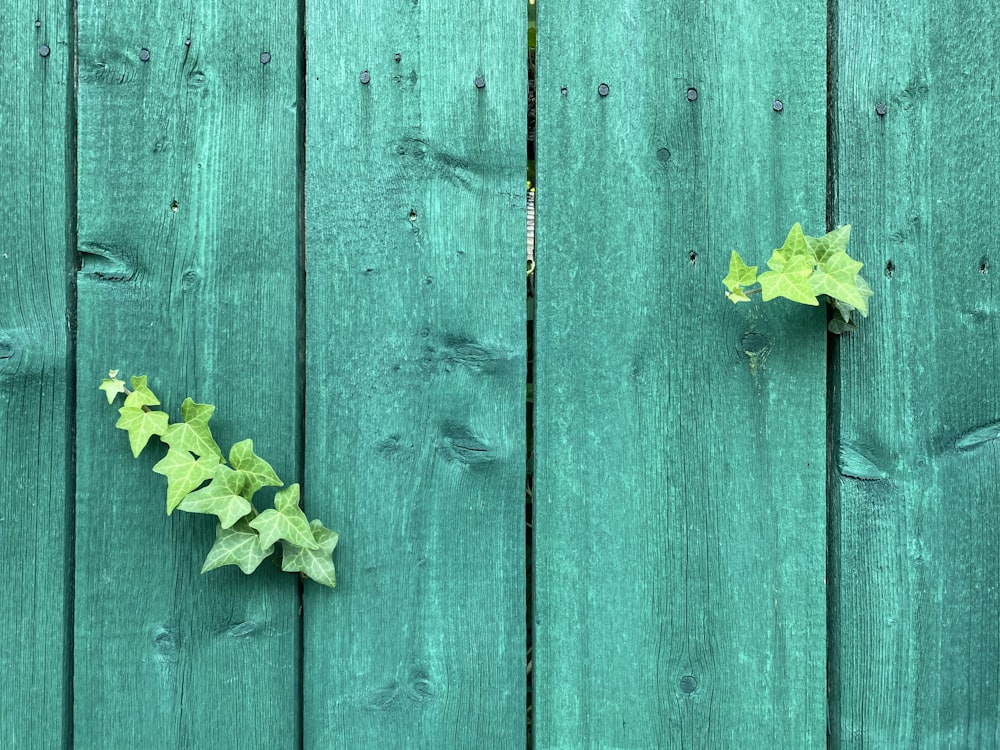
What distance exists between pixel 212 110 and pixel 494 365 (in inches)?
23.8

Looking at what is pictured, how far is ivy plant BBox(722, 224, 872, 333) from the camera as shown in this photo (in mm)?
1008

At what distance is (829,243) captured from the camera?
104 cm

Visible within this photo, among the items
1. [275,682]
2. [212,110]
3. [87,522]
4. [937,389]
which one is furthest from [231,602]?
[937,389]

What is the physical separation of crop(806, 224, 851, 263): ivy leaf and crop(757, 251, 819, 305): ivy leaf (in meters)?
0.02

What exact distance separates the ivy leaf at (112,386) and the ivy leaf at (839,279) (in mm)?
1043

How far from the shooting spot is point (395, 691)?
110 cm

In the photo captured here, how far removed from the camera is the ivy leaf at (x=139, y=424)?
3.43 feet

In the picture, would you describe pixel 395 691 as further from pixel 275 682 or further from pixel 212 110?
pixel 212 110

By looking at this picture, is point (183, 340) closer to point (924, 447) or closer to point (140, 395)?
point (140, 395)

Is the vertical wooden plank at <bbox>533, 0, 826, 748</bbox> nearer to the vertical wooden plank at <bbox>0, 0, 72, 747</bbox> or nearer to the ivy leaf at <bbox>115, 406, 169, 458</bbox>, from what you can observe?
the ivy leaf at <bbox>115, 406, 169, 458</bbox>

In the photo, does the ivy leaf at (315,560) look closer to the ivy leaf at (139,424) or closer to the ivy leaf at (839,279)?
the ivy leaf at (139,424)

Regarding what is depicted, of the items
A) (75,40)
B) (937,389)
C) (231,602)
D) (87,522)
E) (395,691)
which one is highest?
(75,40)

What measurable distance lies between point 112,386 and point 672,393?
0.86 metres

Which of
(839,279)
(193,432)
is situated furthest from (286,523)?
(839,279)
